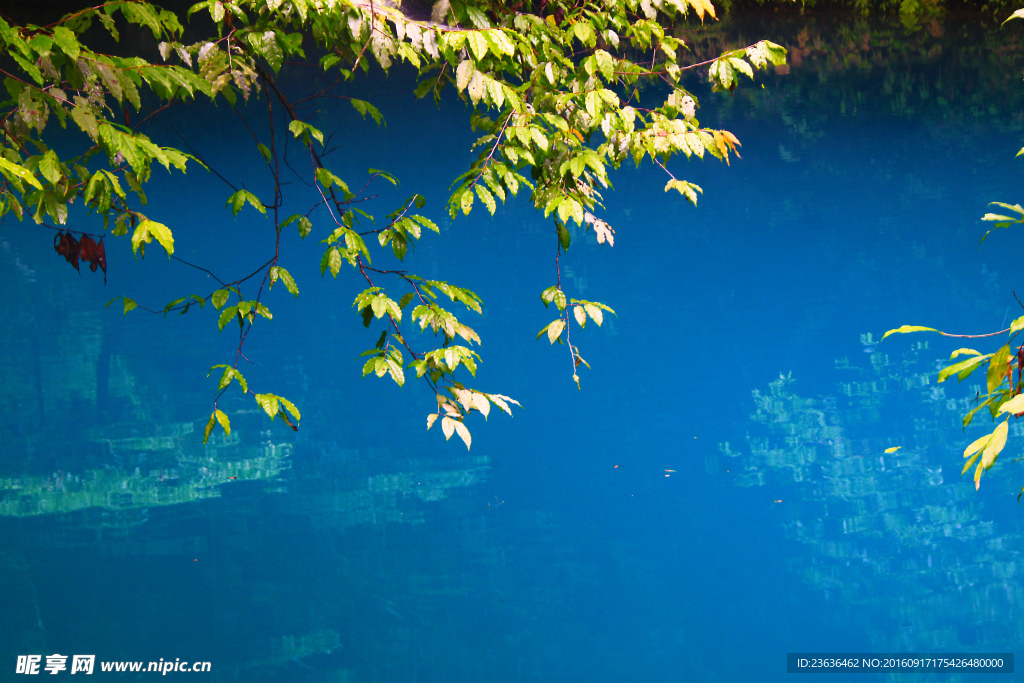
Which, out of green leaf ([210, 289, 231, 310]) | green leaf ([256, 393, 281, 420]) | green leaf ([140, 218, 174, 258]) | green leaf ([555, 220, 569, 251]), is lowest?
Answer: green leaf ([256, 393, 281, 420])

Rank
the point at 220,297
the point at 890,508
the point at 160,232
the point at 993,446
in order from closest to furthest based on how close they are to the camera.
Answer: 1. the point at 993,446
2. the point at 160,232
3. the point at 220,297
4. the point at 890,508

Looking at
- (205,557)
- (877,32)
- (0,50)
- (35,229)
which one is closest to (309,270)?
(35,229)

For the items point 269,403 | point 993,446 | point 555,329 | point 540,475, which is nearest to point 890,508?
point 540,475

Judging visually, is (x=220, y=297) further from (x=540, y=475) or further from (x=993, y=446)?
(x=540, y=475)

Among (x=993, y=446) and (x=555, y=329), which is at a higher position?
(x=555, y=329)

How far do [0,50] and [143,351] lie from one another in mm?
2862

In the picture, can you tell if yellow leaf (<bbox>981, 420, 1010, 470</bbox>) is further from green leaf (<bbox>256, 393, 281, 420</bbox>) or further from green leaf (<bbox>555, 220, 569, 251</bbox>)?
green leaf (<bbox>256, 393, 281, 420</bbox>)

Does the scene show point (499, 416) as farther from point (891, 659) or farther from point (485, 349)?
point (891, 659)

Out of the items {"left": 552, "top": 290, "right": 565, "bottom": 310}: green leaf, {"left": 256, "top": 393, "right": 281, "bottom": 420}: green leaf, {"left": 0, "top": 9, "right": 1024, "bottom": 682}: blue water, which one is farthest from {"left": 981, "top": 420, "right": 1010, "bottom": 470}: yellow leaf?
{"left": 0, "top": 9, "right": 1024, "bottom": 682}: blue water

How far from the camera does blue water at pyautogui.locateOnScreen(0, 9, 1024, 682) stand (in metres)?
2.23

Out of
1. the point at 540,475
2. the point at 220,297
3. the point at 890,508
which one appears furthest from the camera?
the point at 540,475

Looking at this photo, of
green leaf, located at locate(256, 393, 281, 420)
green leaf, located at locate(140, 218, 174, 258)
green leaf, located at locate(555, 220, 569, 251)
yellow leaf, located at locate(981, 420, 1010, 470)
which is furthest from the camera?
green leaf, located at locate(555, 220, 569, 251)

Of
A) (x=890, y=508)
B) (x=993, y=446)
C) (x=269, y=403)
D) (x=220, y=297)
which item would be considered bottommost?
(x=993, y=446)

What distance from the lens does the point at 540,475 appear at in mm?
2887
